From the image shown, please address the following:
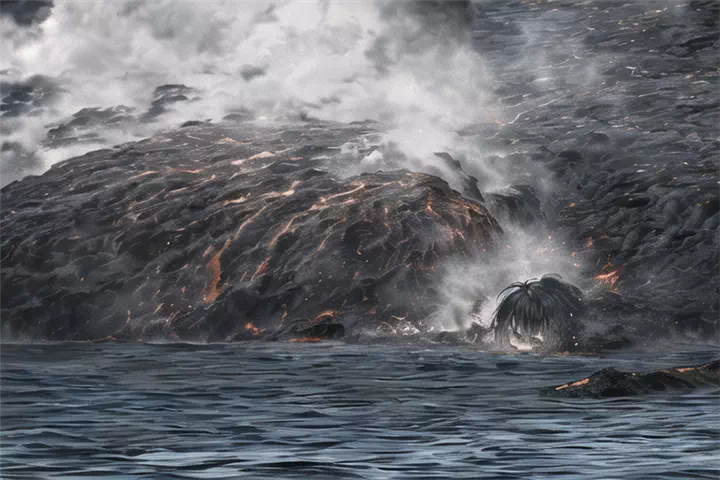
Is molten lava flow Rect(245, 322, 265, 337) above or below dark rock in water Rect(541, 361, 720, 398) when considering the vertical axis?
above

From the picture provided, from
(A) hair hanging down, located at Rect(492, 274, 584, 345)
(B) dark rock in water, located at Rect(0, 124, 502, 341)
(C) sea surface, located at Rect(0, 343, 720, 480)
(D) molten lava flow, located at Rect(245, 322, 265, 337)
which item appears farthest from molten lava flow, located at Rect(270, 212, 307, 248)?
(C) sea surface, located at Rect(0, 343, 720, 480)

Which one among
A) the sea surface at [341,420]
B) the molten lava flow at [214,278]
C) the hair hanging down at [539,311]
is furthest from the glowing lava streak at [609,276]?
the molten lava flow at [214,278]

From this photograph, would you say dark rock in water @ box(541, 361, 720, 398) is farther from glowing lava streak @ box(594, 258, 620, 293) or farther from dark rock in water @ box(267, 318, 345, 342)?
glowing lava streak @ box(594, 258, 620, 293)

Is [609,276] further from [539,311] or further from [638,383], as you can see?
[638,383]

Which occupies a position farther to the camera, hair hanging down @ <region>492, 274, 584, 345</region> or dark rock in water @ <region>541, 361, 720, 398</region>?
hair hanging down @ <region>492, 274, 584, 345</region>

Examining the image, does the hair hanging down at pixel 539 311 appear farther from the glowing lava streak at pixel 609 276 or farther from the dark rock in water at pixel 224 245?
the glowing lava streak at pixel 609 276

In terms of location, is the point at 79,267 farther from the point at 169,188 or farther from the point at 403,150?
the point at 403,150

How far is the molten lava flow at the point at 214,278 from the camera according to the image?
41969 millimetres

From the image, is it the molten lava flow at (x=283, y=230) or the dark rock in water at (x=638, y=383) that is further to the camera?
the molten lava flow at (x=283, y=230)

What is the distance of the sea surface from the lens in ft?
60.8

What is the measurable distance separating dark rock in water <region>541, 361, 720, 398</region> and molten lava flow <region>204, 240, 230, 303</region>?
1673 cm

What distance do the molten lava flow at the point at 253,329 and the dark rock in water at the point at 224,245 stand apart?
3.1 inches

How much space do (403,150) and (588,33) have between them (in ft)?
57.3

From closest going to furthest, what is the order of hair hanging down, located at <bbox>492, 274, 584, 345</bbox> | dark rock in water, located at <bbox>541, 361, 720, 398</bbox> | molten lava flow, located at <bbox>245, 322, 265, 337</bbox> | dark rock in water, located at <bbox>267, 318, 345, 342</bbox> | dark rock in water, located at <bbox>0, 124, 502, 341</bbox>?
dark rock in water, located at <bbox>541, 361, 720, 398</bbox>
hair hanging down, located at <bbox>492, 274, 584, 345</bbox>
dark rock in water, located at <bbox>267, 318, 345, 342</bbox>
molten lava flow, located at <bbox>245, 322, 265, 337</bbox>
dark rock in water, located at <bbox>0, 124, 502, 341</bbox>
